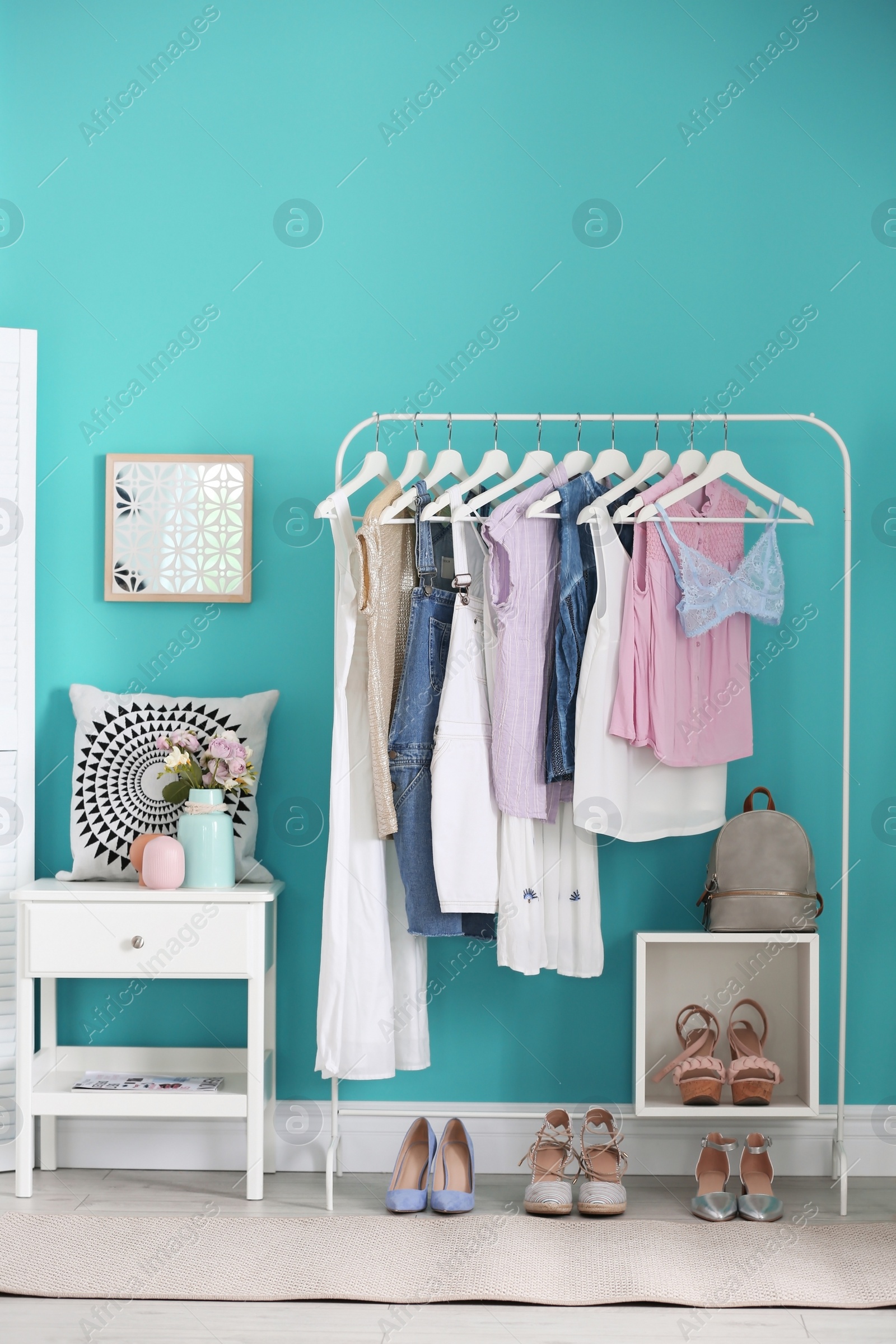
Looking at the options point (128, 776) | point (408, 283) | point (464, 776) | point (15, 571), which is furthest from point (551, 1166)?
point (408, 283)

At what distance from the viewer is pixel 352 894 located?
2.41 metres

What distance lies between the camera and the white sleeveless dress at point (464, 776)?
2371 mm

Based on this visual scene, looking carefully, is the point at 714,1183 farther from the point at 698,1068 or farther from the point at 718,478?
the point at 718,478

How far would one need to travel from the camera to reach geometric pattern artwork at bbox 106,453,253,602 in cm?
279

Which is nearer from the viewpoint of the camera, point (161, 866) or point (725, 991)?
point (161, 866)

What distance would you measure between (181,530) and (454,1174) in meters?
1.73

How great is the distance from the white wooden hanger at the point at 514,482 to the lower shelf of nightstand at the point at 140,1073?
1.43 meters

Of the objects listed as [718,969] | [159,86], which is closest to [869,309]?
[718,969]

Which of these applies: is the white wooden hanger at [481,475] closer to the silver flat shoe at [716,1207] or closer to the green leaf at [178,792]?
the green leaf at [178,792]

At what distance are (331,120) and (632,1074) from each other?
264 centimetres

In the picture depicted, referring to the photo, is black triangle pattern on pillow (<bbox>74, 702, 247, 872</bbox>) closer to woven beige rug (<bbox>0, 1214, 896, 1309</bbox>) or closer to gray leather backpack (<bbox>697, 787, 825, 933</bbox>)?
woven beige rug (<bbox>0, 1214, 896, 1309</bbox>)

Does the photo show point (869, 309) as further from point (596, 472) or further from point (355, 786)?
point (355, 786)

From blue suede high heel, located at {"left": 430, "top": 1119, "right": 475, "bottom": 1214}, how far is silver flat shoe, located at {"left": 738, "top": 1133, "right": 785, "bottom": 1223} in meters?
0.62

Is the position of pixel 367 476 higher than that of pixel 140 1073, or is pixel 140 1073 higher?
pixel 367 476
